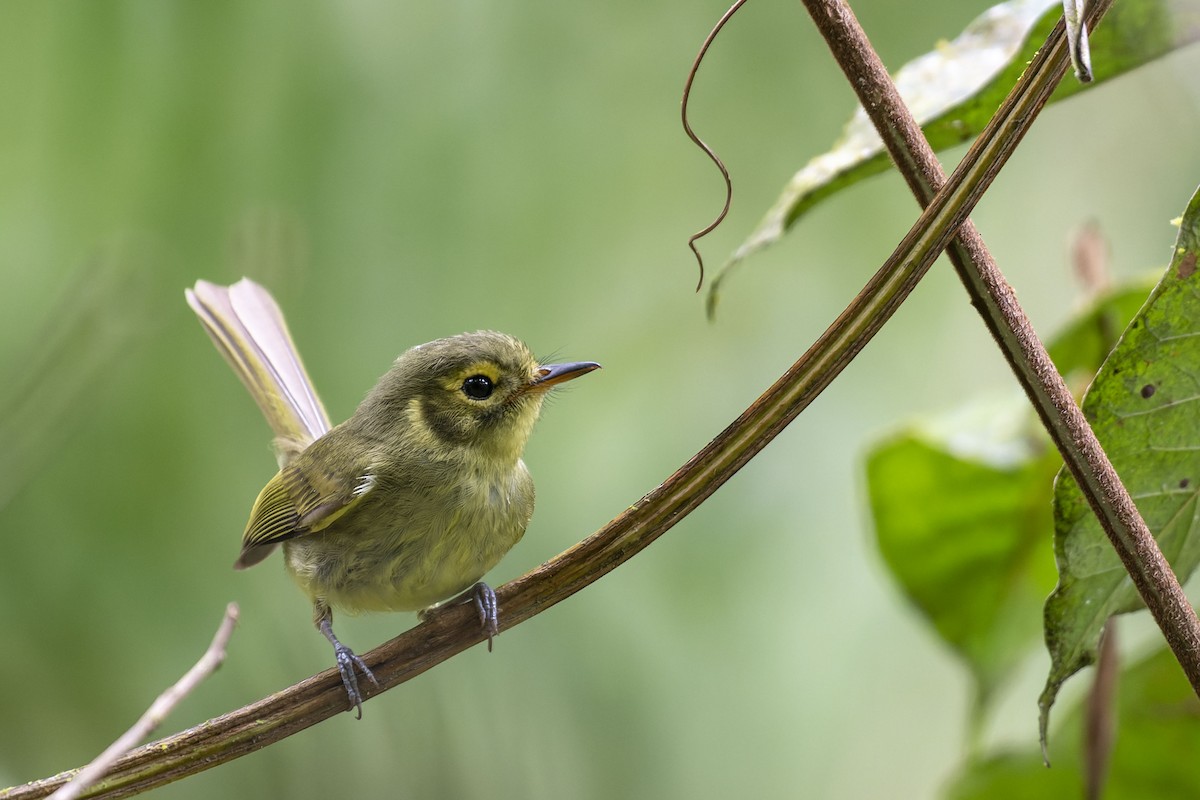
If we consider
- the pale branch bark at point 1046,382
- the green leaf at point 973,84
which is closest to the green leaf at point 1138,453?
the pale branch bark at point 1046,382

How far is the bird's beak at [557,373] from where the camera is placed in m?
1.81

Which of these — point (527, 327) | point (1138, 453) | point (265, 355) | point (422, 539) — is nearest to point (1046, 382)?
point (1138, 453)

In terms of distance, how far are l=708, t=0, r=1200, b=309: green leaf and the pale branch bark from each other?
0.37 m

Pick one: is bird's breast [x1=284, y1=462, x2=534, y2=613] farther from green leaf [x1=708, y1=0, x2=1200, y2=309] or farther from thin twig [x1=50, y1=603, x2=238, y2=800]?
thin twig [x1=50, y1=603, x2=238, y2=800]

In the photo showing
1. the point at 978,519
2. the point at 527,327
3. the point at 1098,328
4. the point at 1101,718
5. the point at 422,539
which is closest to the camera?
the point at 1101,718

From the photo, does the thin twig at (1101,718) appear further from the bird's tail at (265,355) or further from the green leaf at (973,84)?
the bird's tail at (265,355)

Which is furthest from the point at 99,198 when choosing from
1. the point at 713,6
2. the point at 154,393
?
the point at 713,6

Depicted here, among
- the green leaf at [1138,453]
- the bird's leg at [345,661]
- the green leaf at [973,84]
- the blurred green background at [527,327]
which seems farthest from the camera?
the blurred green background at [527,327]

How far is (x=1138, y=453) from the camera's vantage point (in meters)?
1.10

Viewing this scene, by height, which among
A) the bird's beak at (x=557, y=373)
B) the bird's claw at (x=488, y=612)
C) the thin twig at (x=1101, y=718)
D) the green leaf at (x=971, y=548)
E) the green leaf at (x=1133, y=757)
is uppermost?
the bird's beak at (x=557, y=373)

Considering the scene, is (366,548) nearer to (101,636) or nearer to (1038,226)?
(101,636)

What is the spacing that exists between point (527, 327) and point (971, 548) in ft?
5.96

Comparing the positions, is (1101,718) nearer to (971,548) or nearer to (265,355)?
(971,548)

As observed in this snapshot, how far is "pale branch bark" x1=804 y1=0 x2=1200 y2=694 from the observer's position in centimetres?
87
